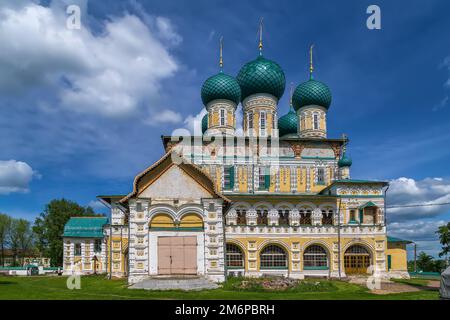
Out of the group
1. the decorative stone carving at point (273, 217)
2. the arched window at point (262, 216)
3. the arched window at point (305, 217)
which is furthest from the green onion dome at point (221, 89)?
the arched window at point (305, 217)

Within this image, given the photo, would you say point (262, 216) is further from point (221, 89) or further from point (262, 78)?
point (262, 78)

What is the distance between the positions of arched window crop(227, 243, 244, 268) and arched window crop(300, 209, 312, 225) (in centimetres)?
550

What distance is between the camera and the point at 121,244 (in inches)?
1076

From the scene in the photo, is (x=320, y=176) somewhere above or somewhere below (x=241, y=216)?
above

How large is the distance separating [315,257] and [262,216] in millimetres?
4877

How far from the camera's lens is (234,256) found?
28125 millimetres

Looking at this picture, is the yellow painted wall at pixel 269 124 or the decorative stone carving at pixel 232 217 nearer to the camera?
the decorative stone carving at pixel 232 217

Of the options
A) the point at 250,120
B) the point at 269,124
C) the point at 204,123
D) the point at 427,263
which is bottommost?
the point at 427,263

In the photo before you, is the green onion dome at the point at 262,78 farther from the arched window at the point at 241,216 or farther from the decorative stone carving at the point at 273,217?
the arched window at the point at 241,216

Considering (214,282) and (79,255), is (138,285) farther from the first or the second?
(79,255)

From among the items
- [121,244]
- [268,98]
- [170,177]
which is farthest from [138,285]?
[268,98]

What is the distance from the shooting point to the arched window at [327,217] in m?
29.9

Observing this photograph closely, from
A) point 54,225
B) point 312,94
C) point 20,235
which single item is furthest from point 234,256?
point 20,235

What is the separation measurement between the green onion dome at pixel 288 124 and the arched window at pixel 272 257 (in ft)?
47.1
